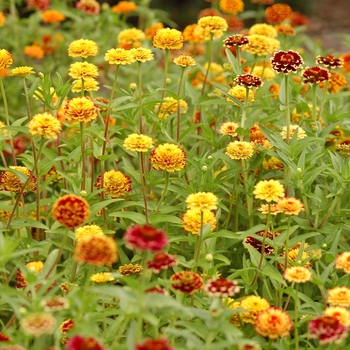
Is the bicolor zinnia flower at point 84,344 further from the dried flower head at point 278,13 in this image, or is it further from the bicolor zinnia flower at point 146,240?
the dried flower head at point 278,13

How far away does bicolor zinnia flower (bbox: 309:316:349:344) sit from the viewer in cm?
175

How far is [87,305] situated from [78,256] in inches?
6.6

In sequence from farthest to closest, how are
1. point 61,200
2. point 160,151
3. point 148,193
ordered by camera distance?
point 148,193 → point 160,151 → point 61,200

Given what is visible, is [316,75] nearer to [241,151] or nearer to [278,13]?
[241,151]

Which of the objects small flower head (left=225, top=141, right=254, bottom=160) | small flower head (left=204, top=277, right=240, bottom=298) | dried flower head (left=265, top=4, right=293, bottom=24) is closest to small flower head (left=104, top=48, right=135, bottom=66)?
small flower head (left=225, top=141, right=254, bottom=160)

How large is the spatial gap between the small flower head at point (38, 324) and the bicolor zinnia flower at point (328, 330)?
0.65m

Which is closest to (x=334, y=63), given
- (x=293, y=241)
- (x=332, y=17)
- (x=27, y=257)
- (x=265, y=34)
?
(x=265, y=34)

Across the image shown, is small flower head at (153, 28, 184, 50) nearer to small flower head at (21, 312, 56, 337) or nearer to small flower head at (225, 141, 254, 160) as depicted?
small flower head at (225, 141, 254, 160)

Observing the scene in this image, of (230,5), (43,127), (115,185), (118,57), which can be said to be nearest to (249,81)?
(118,57)

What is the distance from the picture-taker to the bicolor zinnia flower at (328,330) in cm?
175

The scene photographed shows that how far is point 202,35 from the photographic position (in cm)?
342

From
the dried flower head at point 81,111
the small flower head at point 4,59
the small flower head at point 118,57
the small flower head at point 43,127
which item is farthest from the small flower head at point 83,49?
the small flower head at point 43,127

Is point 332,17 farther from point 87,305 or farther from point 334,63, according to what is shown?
point 87,305

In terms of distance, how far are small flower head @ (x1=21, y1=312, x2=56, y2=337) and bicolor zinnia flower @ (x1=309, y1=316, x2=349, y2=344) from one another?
653 millimetres
